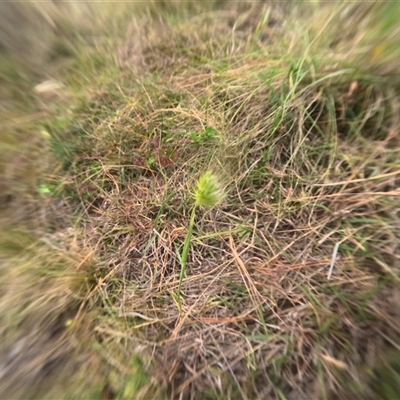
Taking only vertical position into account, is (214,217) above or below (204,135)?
below

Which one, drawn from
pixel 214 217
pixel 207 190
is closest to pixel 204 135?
pixel 214 217

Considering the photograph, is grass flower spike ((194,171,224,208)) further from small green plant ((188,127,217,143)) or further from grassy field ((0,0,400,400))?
small green plant ((188,127,217,143))

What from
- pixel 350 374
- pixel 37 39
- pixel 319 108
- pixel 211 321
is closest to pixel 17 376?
pixel 211 321

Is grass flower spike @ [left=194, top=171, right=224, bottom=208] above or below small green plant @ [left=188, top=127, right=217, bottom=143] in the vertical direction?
below

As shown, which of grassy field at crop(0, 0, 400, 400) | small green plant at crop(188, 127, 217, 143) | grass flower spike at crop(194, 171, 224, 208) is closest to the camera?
grass flower spike at crop(194, 171, 224, 208)

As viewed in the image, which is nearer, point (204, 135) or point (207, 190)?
point (207, 190)

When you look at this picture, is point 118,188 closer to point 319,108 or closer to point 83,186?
point 83,186

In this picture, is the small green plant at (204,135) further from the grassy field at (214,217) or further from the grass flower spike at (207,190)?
the grass flower spike at (207,190)

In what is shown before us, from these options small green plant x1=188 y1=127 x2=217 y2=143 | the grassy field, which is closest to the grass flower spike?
the grassy field

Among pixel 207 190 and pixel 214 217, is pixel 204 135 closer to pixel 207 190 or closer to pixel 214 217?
pixel 214 217
